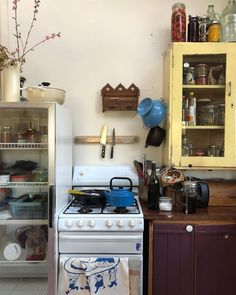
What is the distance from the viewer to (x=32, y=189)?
2074 mm

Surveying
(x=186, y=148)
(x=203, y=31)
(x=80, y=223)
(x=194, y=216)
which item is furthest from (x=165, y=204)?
(x=203, y=31)

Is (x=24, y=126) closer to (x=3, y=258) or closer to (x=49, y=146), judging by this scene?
(x=49, y=146)

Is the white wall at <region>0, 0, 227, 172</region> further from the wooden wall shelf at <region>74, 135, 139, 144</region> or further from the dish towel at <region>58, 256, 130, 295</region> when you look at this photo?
the dish towel at <region>58, 256, 130, 295</region>

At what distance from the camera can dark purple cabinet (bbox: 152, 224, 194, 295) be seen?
5.77ft

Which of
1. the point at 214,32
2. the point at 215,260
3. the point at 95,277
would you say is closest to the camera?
the point at 95,277

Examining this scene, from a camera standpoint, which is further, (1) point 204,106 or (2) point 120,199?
(1) point 204,106

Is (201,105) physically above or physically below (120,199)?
above

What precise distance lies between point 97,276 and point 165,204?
0.65m

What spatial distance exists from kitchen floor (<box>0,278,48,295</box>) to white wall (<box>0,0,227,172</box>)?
129 centimetres

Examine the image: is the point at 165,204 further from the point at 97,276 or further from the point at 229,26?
the point at 229,26

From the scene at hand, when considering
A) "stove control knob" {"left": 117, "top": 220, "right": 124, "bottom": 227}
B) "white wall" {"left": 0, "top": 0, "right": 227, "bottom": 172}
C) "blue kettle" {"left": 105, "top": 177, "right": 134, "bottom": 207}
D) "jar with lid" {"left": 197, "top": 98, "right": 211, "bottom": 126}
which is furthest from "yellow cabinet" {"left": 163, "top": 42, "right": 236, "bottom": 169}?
"stove control knob" {"left": 117, "top": 220, "right": 124, "bottom": 227}

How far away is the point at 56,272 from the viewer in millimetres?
1699

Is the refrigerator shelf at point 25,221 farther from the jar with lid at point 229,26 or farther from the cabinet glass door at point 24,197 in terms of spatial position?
the jar with lid at point 229,26

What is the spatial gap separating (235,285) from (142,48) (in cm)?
190
